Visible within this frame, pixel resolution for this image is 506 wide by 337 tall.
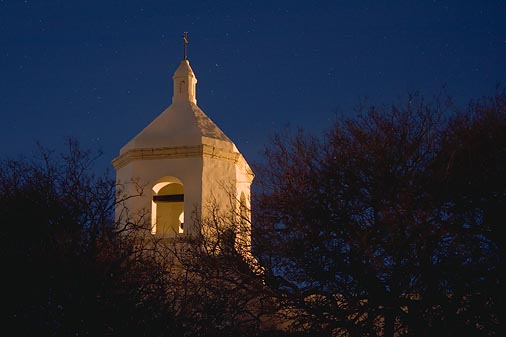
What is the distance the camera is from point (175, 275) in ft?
59.9

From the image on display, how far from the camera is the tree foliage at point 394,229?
14.3m

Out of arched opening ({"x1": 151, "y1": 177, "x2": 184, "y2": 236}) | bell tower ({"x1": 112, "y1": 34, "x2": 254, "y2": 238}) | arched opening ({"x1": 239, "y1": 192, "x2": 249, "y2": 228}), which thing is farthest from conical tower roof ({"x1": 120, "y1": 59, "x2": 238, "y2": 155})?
arched opening ({"x1": 239, "y1": 192, "x2": 249, "y2": 228})

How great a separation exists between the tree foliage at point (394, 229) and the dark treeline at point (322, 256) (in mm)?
26

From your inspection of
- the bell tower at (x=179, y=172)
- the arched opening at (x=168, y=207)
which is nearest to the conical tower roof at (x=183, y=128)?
the bell tower at (x=179, y=172)

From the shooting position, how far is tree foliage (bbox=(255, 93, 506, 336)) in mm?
14289

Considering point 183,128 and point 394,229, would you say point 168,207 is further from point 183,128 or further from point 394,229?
point 394,229

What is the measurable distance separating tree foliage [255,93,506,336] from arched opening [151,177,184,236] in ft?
10.8

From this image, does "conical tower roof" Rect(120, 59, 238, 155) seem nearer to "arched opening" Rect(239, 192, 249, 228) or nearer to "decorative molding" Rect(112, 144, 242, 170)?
"decorative molding" Rect(112, 144, 242, 170)

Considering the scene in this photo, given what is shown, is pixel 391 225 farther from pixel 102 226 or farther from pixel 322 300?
pixel 102 226

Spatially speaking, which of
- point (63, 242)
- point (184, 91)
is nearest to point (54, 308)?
point (63, 242)

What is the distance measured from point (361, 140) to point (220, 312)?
424cm

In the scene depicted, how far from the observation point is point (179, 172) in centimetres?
1919

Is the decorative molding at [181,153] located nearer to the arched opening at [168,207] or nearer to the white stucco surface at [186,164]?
the white stucco surface at [186,164]

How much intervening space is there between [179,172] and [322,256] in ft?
17.0
